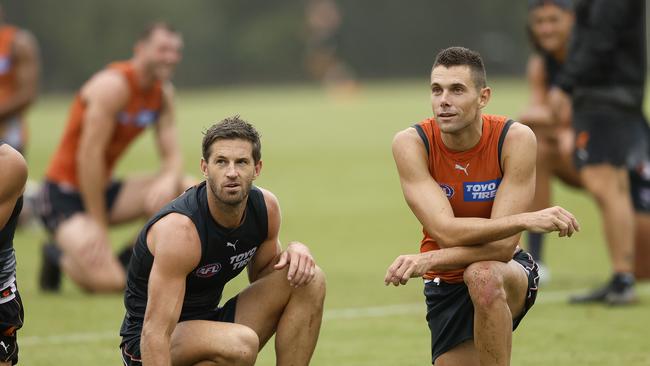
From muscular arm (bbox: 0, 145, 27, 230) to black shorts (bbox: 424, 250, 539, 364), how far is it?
192 cm

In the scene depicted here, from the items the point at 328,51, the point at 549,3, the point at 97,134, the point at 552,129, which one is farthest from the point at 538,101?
the point at 328,51

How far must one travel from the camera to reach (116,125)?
944 centimetres

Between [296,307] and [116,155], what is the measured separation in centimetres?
438

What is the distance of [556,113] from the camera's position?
918cm

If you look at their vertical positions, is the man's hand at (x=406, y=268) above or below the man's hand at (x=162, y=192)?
below

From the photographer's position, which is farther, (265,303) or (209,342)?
(265,303)

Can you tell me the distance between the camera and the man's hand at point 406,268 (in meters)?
5.12

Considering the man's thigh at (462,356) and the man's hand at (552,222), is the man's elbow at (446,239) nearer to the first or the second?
the man's hand at (552,222)

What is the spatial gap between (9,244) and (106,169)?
4.10 meters

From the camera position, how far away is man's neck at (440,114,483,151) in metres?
5.51

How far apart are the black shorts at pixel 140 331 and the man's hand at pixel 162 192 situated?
3.49 meters

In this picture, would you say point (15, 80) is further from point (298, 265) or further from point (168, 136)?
point (298, 265)

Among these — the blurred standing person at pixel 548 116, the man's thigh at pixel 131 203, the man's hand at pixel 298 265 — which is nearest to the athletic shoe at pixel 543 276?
the blurred standing person at pixel 548 116

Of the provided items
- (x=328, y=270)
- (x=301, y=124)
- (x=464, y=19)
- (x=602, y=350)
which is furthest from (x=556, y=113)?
(x=464, y=19)
